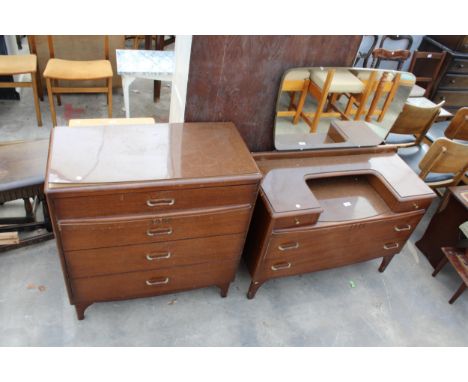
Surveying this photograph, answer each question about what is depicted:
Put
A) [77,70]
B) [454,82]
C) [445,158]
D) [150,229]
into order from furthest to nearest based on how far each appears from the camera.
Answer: [454,82] < [77,70] < [445,158] < [150,229]

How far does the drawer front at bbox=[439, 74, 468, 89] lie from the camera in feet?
13.1

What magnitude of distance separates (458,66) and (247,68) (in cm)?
332

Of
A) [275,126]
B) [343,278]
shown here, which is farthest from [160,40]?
[343,278]

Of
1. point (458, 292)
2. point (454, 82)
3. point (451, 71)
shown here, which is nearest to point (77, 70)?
point (458, 292)

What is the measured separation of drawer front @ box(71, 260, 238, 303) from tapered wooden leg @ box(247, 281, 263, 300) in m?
0.16

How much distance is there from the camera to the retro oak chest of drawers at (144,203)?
4.57ft

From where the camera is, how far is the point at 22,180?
6.43 ft

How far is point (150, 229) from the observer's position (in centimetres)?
158

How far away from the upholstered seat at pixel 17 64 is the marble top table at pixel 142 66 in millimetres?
685

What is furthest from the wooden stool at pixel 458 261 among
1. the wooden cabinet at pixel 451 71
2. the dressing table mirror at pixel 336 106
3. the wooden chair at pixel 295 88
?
the wooden cabinet at pixel 451 71

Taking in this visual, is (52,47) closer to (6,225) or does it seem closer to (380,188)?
(6,225)

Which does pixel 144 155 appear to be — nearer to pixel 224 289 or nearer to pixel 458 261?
pixel 224 289

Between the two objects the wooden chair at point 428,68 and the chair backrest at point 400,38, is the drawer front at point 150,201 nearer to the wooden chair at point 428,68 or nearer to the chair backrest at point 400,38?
the chair backrest at point 400,38

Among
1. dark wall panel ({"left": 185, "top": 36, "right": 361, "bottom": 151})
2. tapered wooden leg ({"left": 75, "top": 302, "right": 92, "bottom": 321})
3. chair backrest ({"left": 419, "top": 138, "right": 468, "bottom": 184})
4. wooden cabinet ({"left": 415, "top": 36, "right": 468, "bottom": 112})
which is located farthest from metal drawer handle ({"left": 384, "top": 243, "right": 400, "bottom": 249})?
wooden cabinet ({"left": 415, "top": 36, "right": 468, "bottom": 112})
